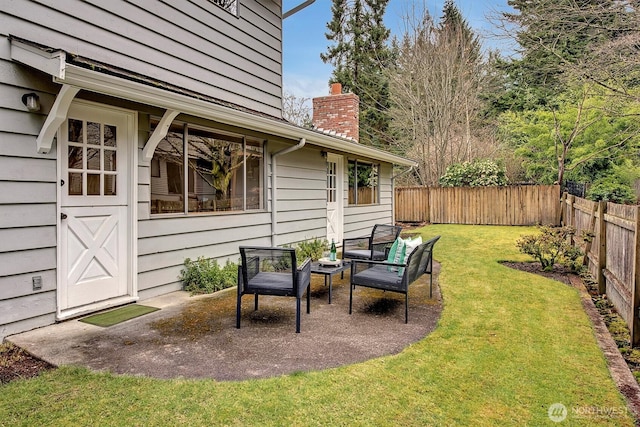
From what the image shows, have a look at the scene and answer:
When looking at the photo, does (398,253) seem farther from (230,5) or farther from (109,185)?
(230,5)

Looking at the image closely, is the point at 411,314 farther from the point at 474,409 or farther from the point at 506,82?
the point at 506,82

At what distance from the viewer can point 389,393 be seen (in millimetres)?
2727

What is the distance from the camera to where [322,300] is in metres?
5.18

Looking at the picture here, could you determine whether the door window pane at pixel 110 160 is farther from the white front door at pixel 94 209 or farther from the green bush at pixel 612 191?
the green bush at pixel 612 191

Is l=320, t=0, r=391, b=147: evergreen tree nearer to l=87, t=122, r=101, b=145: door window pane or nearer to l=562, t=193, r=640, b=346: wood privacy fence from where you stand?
l=562, t=193, r=640, b=346: wood privacy fence

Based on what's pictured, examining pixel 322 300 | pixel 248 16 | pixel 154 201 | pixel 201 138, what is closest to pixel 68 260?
pixel 154 201

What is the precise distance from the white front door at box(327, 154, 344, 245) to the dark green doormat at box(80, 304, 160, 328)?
5.62m

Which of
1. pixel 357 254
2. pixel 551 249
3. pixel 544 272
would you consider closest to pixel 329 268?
pixel 357 254

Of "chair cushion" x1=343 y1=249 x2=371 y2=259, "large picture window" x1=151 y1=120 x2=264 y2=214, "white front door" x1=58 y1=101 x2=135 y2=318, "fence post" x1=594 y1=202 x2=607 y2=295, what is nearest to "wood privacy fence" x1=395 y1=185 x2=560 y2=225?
"fence post" x1=594 y1=202 x2=607 y2=295

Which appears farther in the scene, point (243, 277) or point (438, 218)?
point (438, 218)

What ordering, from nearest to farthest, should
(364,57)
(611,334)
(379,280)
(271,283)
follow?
1. (271,283)
2. (611,334)
3. (379,280)
4. (364,57)

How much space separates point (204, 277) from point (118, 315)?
1412 mm

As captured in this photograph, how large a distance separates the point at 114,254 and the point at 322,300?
8.67ft

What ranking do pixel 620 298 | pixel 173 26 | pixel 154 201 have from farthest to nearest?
pixel 173 26 < pixel 154 201 < pixel 620 298
